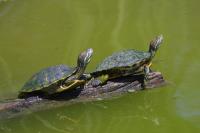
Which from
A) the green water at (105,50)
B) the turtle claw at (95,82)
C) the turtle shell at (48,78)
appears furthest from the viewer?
the turtle claw at (95,82)

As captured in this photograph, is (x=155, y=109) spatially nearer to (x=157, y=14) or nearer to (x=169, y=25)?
(x=169, y=25)

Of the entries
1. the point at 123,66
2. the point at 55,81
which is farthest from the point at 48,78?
the point at 123,66

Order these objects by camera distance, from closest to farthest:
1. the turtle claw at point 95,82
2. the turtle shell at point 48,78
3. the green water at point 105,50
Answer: the green water at point 105,50
the turtle shell at point 48,78
the turtle claw at point 95,82

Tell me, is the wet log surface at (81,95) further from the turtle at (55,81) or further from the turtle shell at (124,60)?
the turtle shell at (124,60)

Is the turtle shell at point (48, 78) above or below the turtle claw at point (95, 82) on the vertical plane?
above

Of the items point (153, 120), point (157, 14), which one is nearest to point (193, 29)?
point (157, 14)

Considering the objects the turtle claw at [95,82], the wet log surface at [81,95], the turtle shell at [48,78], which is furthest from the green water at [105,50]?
the turtle shell at [48,78]

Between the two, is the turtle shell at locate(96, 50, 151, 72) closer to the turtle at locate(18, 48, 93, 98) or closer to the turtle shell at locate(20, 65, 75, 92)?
the turtle at locate(18, 48, 93, 98)
